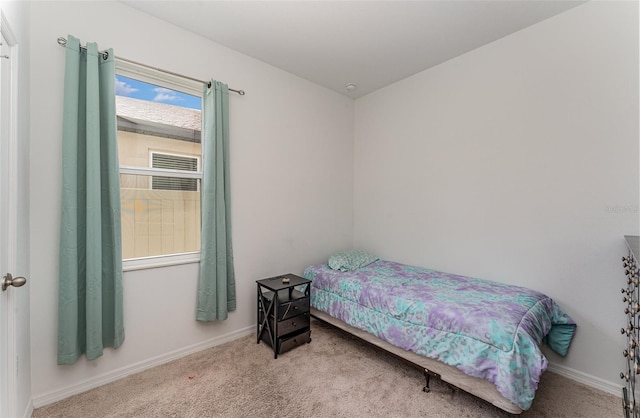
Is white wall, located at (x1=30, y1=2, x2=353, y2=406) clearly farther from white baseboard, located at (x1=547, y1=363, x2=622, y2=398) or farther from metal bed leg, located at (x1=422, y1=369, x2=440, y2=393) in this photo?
white baseboard, located at (x1=547, y1=363, x2=622, y2=398)

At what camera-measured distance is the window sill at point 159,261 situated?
206 cm

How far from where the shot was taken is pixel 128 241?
6.85 ft

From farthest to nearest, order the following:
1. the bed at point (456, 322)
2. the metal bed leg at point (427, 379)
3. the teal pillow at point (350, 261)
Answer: the teal pillow at point (350, 261) < the metal bed leg at point (427, 379) < the bed at point (456, 322)

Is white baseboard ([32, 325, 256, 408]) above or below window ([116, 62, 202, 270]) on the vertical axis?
below

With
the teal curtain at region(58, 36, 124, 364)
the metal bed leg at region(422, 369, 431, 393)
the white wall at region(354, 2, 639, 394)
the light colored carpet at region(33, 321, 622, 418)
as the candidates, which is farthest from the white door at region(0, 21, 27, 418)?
the white wall at region(354, 2, 639, 394)

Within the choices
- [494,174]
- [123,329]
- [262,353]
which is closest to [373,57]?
[494,174]

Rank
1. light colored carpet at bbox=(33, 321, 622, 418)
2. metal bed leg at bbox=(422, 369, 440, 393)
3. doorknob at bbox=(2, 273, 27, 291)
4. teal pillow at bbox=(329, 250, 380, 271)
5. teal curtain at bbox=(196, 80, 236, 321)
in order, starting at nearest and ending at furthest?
1. doorknob at bbox=(2, 273, 27, 291)
2. light colored carpet at bbox=(33, 321, 622, 418)
3. metal bed leg at bbox=(422, 369, 440, 393)
4. teal curtain at bbox=(196, 80, 236, 321)
5. teal pillow at bbox=(329, 250, 380, 271)

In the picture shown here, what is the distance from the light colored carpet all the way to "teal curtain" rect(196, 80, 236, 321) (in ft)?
A: 1.53

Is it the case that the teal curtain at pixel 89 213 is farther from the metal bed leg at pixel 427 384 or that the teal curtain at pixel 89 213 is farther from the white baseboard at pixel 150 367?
the metal bed leg at pixel 427 384

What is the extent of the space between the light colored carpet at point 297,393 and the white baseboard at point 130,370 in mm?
45

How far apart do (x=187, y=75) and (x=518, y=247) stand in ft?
10.2

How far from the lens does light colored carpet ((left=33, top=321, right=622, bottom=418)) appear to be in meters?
1.68

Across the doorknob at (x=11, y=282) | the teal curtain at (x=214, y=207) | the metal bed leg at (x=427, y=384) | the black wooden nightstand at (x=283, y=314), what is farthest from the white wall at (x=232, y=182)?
the metal bed leg at (x=427, y=384)

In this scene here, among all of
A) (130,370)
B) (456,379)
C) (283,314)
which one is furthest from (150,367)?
(456,379)
